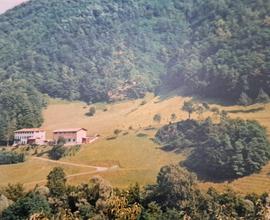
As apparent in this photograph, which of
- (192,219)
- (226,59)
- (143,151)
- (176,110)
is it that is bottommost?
(192,219)

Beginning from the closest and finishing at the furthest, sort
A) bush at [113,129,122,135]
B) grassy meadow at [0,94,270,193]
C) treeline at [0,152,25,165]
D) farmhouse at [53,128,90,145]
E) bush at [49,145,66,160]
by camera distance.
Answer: grassy meadow at [0,94,270,193], treeline at [0,152,25,165], bush at [49,145,66,160], farmhouse at [53,128,90,145], bush at [113,129,122,135]

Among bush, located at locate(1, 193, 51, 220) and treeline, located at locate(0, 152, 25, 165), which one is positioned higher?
treeline, located at locate(0, 152, 25, 165)

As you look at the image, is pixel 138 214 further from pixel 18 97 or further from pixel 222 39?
pixel 222 39

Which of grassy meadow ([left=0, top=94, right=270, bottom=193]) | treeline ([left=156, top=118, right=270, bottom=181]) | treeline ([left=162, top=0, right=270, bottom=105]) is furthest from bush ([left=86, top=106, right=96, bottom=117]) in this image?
treeline ([left=156, top=118, right=270, bottom=181])

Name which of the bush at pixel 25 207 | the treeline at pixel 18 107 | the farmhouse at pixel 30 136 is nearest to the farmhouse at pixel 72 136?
the farmhouse at pixel 30 136

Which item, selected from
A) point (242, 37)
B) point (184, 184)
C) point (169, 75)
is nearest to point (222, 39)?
point (242, 37)

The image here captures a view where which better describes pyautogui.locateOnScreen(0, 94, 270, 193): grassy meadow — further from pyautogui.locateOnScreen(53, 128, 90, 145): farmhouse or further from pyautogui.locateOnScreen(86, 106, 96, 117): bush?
pyautogui.locateOnScreen(53, 128, 90, 145): farmhouse

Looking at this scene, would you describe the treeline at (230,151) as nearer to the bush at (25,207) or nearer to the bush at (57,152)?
the bush at (57,152)
